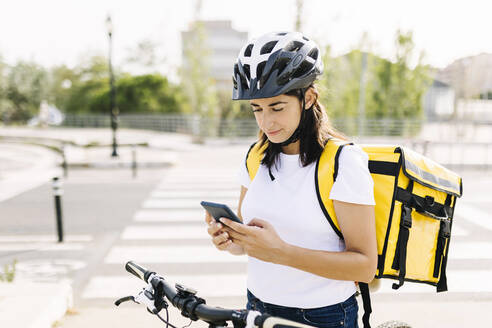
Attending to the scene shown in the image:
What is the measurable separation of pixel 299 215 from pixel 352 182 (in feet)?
0.78

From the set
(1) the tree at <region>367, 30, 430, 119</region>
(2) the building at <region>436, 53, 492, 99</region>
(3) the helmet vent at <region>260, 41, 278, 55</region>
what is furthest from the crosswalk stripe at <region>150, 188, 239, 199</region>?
(1) the tree at <region>367, 30, 430, 119</region>

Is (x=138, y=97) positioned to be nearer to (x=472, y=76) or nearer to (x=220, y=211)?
(x=472, y=76)

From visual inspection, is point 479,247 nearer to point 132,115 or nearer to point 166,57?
point 132,115

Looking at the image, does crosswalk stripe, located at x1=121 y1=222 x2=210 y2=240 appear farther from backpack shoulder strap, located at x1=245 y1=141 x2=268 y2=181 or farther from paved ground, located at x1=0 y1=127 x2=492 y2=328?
backpack shoulder strap, located at x1=245 y1=141 x2=268 y2=181

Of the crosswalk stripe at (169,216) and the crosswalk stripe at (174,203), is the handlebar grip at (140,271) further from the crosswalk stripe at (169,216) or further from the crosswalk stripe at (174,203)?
the crosswalk stripe at (174,203)

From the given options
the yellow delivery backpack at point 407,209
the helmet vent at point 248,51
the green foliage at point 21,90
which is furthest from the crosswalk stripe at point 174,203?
the green foliage at point 21,90

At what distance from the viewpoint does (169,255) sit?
5656mm

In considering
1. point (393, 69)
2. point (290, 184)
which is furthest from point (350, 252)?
point (393, 69)

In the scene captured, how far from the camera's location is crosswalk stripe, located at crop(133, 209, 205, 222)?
24.5 feet

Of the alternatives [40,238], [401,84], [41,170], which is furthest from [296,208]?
[401,84]

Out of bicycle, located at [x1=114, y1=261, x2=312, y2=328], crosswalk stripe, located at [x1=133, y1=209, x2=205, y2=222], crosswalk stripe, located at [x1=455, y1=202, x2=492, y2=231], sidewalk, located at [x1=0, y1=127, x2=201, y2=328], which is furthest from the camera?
crosswalk stripe, located at [x1=133, y1=209, x2=205, y2=222]

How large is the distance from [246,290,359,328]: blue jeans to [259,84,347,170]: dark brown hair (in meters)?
0.57

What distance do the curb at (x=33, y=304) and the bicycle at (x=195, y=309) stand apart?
218 cm

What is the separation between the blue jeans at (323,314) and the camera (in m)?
1.59
